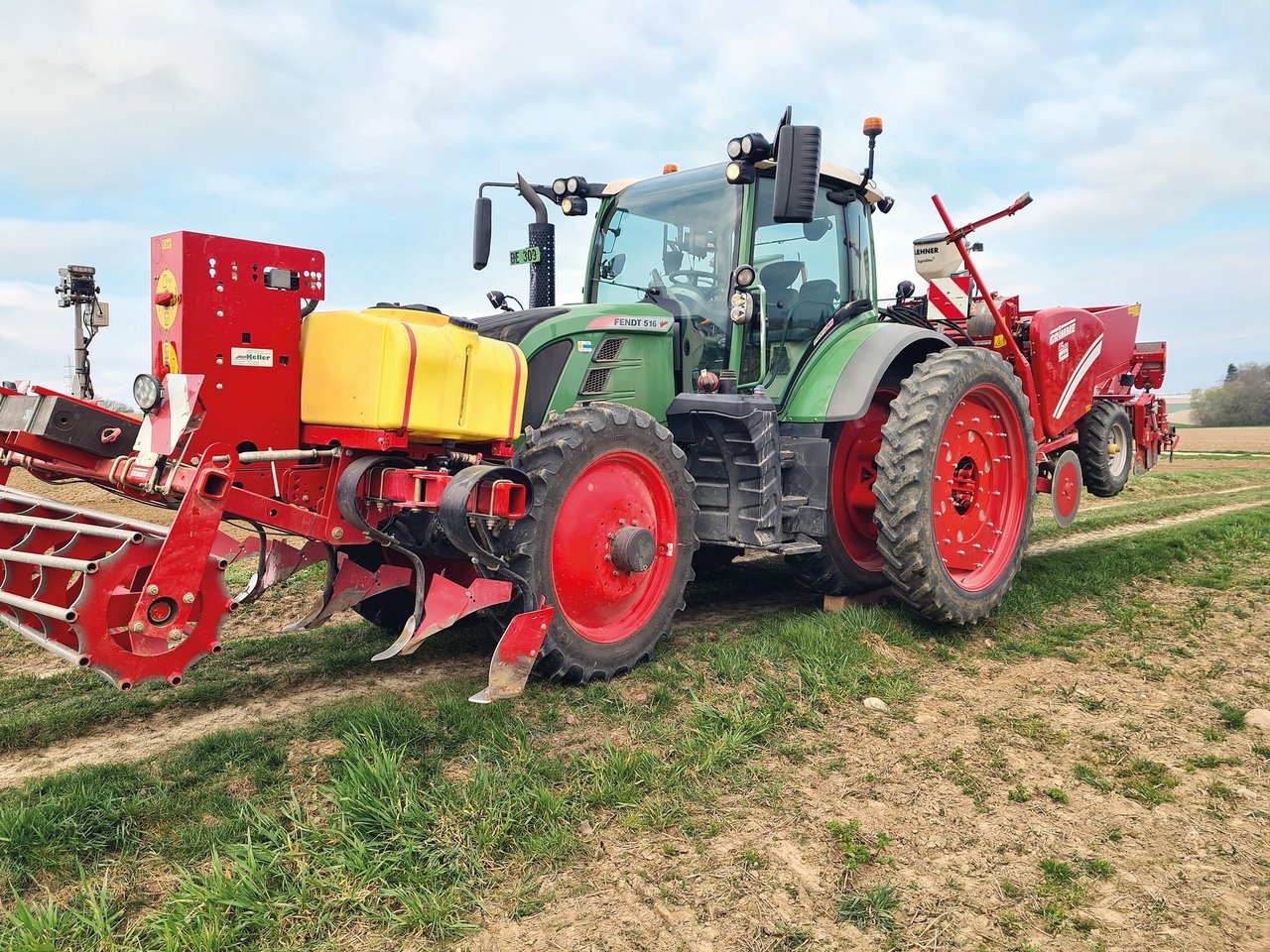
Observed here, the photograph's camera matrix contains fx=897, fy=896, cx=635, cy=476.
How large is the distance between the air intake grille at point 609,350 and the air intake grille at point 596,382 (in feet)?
0.19

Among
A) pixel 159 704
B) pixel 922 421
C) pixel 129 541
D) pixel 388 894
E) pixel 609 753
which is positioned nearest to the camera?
pixel 388 894

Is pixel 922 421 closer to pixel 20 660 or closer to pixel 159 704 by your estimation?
pixel 159 704

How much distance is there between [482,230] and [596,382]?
5.61ft

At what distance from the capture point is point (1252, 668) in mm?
4984

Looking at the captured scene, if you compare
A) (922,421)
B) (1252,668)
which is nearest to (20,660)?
(922,421)

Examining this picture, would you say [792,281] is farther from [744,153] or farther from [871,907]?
[871,907]

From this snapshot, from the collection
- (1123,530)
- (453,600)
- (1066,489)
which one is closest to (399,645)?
(453,600)

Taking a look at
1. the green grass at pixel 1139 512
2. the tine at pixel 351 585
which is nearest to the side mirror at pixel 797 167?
the tine at pixel 351 585

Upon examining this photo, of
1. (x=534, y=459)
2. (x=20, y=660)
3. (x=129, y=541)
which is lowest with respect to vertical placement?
(x=20, y=660)

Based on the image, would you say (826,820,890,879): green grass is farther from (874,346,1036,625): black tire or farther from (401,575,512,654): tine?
(874,346,1036,625): black tire

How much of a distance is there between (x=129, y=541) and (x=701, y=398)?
9.36 feet

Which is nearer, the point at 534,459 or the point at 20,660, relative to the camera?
the point at 534,459

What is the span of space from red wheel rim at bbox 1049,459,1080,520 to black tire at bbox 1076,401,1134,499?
762 millimetres

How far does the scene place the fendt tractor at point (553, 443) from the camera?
3.41 metres
